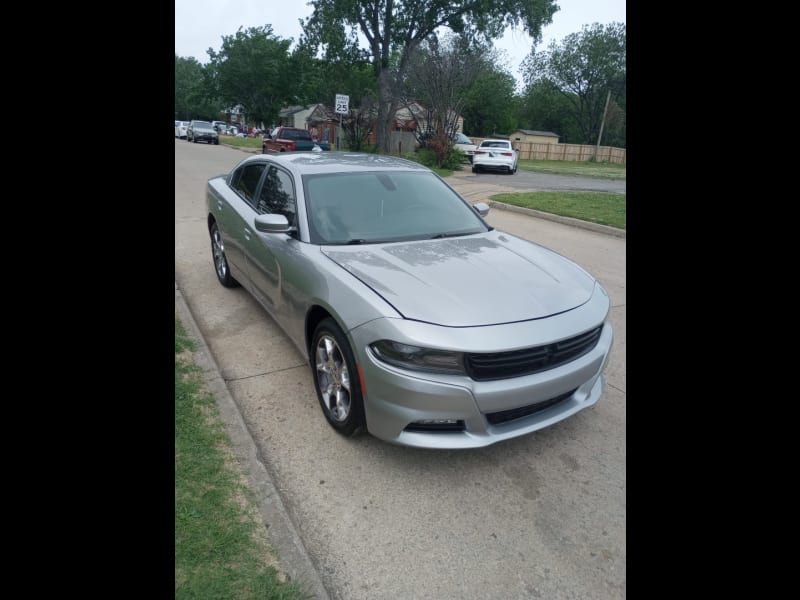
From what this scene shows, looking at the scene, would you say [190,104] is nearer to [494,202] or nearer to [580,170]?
[580,170]

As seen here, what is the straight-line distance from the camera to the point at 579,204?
37.5 ft

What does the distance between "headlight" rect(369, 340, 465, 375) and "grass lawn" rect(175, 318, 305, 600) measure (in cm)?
97

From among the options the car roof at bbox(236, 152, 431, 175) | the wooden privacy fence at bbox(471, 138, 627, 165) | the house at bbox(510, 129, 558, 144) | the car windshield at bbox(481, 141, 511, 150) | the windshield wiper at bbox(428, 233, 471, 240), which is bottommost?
the windshield wiper at bbox(428, 233, 471, 240)

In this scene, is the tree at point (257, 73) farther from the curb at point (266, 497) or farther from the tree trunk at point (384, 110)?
the curb at point (266, 497)

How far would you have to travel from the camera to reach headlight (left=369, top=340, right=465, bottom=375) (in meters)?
2.39

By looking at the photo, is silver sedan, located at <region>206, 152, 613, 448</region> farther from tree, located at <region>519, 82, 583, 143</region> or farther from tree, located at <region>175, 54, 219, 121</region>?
tree, located at <region>175, 54, 219, 121</region>

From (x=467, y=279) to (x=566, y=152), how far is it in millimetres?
42053

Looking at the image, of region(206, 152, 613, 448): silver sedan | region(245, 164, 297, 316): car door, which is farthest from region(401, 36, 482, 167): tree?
region(206, 152, 613, 448): silver sedan

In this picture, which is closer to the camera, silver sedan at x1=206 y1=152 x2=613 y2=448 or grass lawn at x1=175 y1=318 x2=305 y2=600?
grass lawn at x1=175 y1=318 x2=305 y2=600

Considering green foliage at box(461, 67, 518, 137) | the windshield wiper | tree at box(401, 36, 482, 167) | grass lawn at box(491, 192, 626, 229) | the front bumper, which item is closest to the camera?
the front bumper
